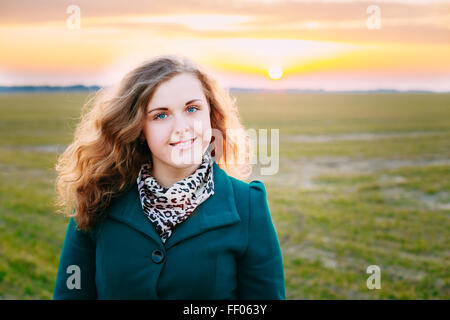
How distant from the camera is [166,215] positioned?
1.96m

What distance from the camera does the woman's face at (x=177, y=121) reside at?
193 cm

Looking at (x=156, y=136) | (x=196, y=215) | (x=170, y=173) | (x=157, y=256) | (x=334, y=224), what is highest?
(x=156, y=136)

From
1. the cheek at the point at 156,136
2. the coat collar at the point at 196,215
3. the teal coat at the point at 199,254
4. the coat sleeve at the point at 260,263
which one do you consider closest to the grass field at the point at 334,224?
the cheek at the point at 156,136

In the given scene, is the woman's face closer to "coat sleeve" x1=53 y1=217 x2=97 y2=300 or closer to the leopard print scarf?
the leopard print scarf

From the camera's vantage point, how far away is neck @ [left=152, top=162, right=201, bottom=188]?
6.89 ft

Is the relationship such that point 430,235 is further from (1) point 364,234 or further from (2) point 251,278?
(2) point 251,278

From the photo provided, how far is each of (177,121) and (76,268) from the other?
90 cm

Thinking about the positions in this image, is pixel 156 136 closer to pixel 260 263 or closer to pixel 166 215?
pixel 166 215

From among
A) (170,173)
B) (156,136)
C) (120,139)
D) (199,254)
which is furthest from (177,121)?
(199,254)

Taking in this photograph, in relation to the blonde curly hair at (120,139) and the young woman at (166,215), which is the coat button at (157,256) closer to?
the young woman at (166,215)

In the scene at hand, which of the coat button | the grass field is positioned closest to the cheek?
the coat button

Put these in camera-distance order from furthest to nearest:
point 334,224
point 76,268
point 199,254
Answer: point 334,224, point 76,268, point 199,254

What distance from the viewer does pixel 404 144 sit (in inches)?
752

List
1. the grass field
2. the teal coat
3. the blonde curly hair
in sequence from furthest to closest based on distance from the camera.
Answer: the grass field < the blonde curly hair < the teal coat
